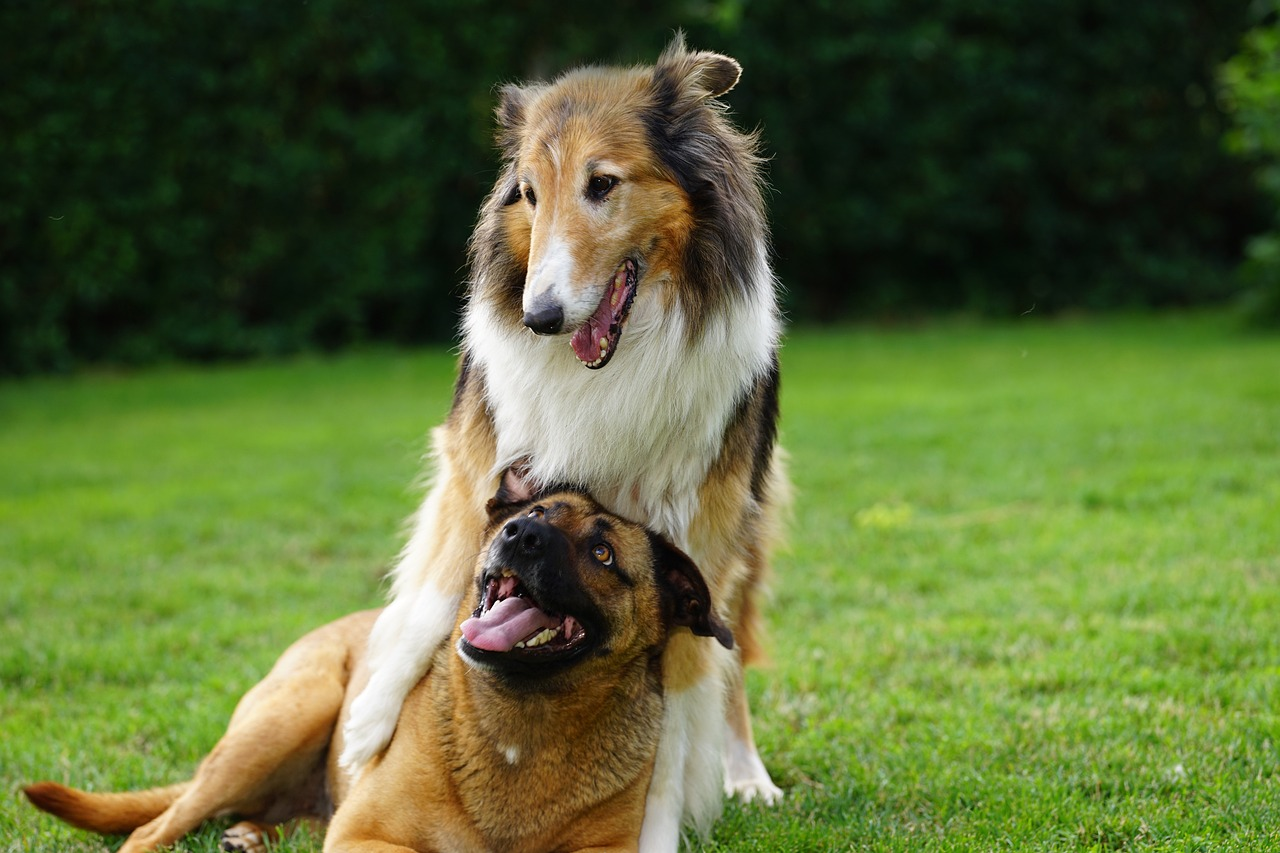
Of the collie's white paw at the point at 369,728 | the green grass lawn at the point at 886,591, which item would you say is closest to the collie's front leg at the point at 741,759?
the green grass lawn at the point at 886,591

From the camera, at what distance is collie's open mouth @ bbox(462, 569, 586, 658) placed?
3.87m

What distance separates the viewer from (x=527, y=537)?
12.4 feet

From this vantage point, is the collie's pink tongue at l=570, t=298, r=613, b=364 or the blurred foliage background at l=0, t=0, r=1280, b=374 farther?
the blurred foliage background at l=0, t=0, r=1280, b=374

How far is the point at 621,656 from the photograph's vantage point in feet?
13.2

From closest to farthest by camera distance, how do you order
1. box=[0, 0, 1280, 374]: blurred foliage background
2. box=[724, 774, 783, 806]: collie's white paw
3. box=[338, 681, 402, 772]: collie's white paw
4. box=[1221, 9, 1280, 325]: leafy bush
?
1. box=[338, 681, 402, 772]: collie's white paw
2. box=[724, 774, 783, 806]: collie's white paw
3. box=[1221, 9, 1280, 325]: leafy bush
4. box=[0, 0, 1280, 374]: blurred foliage background

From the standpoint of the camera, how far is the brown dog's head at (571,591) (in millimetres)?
3830

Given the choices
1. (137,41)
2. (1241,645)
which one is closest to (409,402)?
(137,41)

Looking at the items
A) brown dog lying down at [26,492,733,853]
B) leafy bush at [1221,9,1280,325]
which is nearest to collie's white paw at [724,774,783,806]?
brown dog lying down at [26,492,733,853]

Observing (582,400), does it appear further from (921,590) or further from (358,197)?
(358,197)

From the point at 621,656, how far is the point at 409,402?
28.0 feet

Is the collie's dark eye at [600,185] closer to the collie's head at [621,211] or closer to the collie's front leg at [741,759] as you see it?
the collie's head at [621,211]

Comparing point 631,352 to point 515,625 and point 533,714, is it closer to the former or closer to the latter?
point 515,625

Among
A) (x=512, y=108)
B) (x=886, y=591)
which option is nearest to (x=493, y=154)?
(x=886, y=591)

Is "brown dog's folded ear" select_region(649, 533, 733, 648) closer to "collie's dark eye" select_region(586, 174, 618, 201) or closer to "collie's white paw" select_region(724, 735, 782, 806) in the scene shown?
"collie's white paw" select_region(724, 735, 782, 806)
